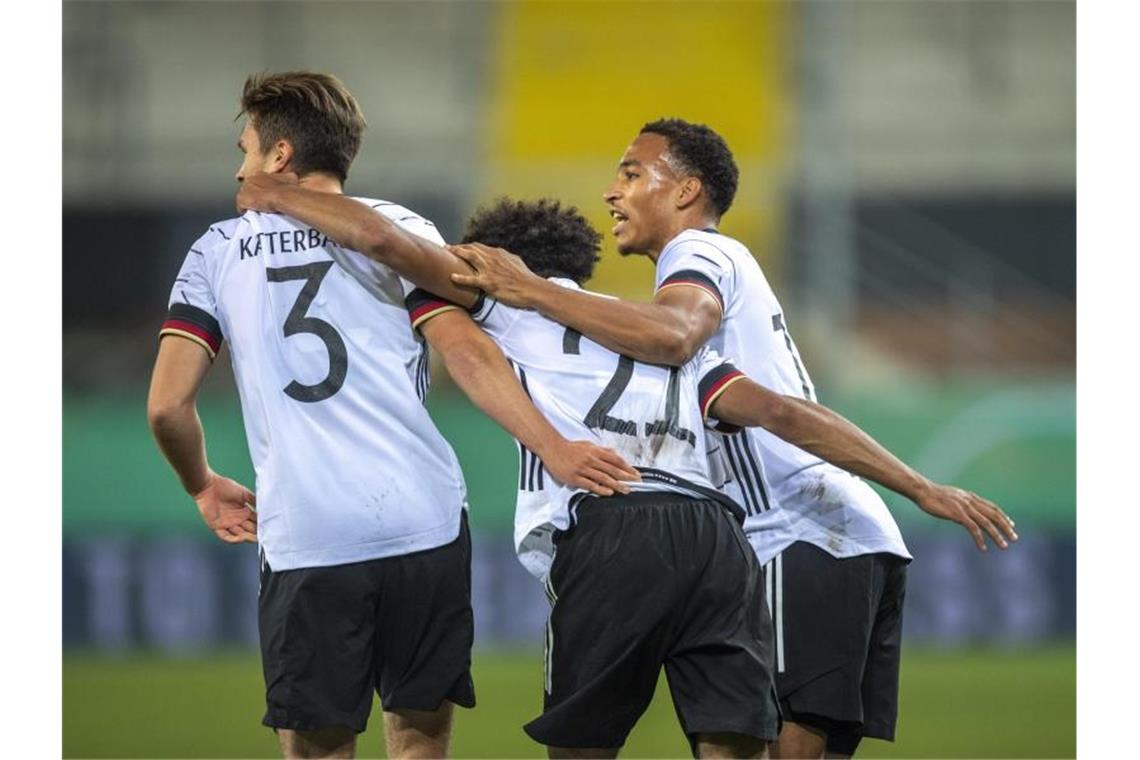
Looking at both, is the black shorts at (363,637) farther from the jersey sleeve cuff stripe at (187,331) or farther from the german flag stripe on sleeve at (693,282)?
the german flag stripe on sleeve at (693,282)

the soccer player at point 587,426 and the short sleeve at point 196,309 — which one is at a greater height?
the short sleeve at point 196,309

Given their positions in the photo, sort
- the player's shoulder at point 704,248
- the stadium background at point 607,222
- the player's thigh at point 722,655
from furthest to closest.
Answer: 1. the stadium background at point 607,222
2. the player's shoulder at point 704,248
3. the player's thigh at point 722,655

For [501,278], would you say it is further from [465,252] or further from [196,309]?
[196,309]

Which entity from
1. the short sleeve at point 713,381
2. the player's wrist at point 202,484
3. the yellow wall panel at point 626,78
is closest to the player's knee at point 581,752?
the short sleeve at point 713,381

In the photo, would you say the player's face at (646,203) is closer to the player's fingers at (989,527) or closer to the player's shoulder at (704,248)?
the player's shoulder at (704,248)

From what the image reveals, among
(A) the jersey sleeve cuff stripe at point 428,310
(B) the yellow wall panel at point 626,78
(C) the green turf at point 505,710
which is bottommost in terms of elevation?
(C) the green turf at point 505,710

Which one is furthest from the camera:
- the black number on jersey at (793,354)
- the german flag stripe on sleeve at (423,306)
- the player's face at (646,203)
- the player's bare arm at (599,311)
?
the player's face at (646,203)

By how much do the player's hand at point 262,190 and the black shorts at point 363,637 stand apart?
0.96 metres

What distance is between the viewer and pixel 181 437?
4.37 m

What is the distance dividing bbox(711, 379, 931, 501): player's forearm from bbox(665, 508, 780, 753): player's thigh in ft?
1.04

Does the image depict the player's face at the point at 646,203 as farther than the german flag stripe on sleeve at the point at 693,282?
Yes

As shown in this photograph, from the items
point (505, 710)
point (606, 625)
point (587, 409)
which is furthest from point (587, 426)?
point (505, 710)

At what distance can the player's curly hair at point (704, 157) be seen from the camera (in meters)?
4.83
